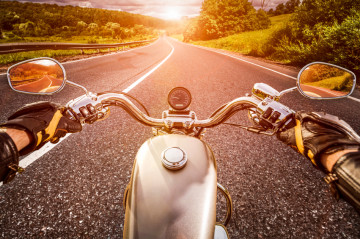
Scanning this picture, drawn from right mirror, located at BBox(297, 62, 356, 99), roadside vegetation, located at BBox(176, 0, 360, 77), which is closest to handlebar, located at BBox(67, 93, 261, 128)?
right mirror, located at BBox(297, 62, 356, 99)

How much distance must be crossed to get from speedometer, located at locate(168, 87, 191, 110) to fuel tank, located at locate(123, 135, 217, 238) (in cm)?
42

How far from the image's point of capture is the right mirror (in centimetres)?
119

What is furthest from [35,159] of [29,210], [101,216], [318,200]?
[318,200]

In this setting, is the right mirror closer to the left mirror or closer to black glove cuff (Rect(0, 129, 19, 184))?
black glove cuff (Rect(0, 129, 19, 184))

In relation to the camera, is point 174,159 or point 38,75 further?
point 38,75

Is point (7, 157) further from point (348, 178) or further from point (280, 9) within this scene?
point (280, 9)

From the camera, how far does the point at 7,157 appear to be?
2.34ft

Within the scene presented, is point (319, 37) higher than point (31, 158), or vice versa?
point (319, 37)

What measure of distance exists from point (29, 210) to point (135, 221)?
1587 millimetres

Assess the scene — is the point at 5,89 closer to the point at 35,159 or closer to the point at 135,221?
the point at 35,159

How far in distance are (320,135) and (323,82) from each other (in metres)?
0.76

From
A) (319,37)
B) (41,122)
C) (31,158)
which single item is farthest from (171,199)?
(319,37)

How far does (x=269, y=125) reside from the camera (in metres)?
1.10

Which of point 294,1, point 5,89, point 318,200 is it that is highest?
point 294,1
